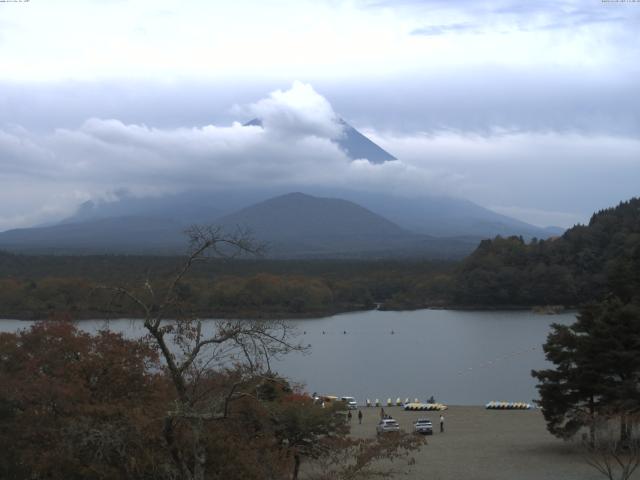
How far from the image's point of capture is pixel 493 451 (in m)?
13.9

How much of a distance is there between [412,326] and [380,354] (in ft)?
35.9

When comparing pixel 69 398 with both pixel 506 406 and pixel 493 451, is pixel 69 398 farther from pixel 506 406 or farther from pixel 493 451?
pixel 506 406

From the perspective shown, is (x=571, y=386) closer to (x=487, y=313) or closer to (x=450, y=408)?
(x=450, y=408)

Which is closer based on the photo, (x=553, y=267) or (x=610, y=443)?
(x=610, y=443)

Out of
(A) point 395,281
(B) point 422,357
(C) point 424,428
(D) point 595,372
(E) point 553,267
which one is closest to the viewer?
(D) point 595,372

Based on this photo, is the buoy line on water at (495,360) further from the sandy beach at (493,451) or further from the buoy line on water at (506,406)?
the sandy beach at (493,451)

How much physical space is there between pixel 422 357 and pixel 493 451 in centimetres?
1707

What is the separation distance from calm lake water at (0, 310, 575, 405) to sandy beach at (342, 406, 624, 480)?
3.73 meters

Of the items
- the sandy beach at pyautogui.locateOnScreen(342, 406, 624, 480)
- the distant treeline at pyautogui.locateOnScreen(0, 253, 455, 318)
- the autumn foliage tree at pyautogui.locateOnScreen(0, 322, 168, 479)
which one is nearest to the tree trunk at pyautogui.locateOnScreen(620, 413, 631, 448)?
the sandy beach at pyautogui.locateOnScreen(342, 406, 624, 480)

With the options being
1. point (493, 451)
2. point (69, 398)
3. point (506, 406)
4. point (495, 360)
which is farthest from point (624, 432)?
point (495, 360)

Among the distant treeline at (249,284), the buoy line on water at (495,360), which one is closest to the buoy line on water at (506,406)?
the buoy line on water at (495,360)

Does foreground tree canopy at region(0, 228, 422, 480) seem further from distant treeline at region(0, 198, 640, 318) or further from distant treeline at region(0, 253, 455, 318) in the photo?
distant treeline at region(0, 198, 640, 318)

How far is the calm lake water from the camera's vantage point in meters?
24.2

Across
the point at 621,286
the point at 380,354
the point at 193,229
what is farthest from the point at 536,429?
the point at 380,354
